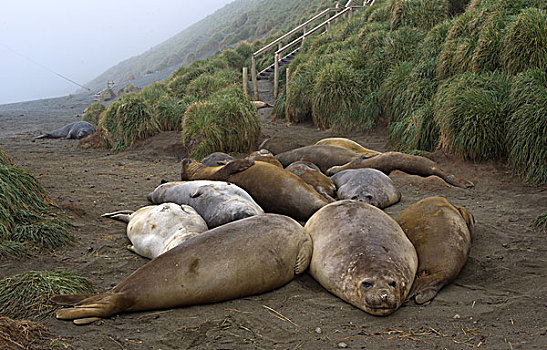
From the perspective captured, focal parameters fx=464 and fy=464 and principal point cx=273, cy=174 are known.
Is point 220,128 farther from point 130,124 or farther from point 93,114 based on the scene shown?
point 93,114

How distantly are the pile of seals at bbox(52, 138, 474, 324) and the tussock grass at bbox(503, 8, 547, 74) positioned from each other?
4456mm

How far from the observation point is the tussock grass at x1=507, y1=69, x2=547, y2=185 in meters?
6.24

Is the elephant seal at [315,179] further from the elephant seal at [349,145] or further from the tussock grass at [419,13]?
the tussock grass at [419,13]

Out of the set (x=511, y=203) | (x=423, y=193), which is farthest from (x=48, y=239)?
(x=511, y=203)

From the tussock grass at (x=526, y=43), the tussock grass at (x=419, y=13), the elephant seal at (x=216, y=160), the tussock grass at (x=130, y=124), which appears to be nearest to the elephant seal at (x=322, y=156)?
the elephant seal at (x=216, y=160)

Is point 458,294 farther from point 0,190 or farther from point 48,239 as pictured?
point 0,190

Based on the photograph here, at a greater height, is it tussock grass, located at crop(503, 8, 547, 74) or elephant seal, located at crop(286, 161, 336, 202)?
tussock grass, located at crop(503, 8, 547, 74)

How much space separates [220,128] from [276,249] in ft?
21.5

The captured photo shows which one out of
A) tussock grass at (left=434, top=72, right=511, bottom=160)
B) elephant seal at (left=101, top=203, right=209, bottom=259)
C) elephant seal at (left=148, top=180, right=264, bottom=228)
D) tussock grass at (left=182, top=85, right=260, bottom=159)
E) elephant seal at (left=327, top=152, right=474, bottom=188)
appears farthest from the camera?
tussock grass at (left=182, top=85, right=260, bottom=159)

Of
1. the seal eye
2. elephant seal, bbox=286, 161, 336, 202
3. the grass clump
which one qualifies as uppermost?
the grass clump

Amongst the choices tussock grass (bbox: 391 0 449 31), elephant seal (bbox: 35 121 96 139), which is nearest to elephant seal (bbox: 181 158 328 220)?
tussock grass (bbox: 391 0 449 31)

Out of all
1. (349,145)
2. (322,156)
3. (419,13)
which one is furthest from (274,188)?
(419,13)

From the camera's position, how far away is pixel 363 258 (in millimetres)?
3236

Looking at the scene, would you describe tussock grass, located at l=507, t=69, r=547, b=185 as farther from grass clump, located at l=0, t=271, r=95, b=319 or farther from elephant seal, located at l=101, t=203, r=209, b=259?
grass clump, located at l=0, t=271, r=95, b=319
